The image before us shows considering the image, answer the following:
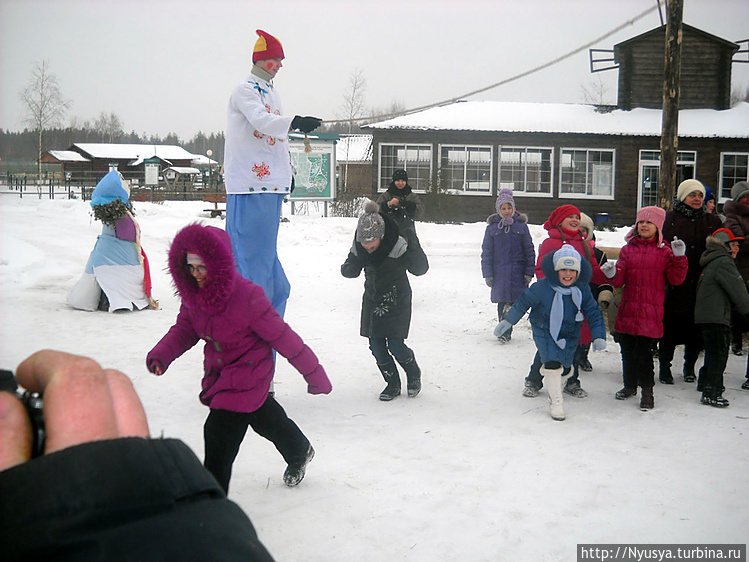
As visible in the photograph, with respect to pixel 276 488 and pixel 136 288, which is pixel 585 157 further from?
pixel 276 488

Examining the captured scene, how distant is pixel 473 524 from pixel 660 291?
3012mm

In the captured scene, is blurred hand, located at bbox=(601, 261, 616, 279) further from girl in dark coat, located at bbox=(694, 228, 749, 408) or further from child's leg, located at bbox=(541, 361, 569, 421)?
child's leg, located at bbox=(541, 361, 569, 421)

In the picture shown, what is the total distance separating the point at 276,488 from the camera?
388 centimetres

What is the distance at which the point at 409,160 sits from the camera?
89.6ft

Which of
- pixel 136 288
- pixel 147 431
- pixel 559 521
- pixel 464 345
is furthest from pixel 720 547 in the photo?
pixel 136 288

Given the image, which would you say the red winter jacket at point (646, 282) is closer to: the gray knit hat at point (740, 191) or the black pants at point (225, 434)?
the gray knit hat at point (740, 191)

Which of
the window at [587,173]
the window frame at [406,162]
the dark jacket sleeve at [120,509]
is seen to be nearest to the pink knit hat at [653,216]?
the dark jacket sleeve at [120,509]

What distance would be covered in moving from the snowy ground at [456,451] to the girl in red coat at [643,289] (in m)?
0.27

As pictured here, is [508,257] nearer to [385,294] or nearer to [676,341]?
[676,341]

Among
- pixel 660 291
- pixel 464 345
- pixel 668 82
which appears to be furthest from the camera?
pixel 668 82

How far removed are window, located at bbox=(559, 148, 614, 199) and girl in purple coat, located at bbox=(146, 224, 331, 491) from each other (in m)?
25.1

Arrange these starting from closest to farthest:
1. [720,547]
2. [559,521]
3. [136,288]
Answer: [720,547] → [559,521] → [136,288]

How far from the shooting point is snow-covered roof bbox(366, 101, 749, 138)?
1031 inches

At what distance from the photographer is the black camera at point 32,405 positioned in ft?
1.75
